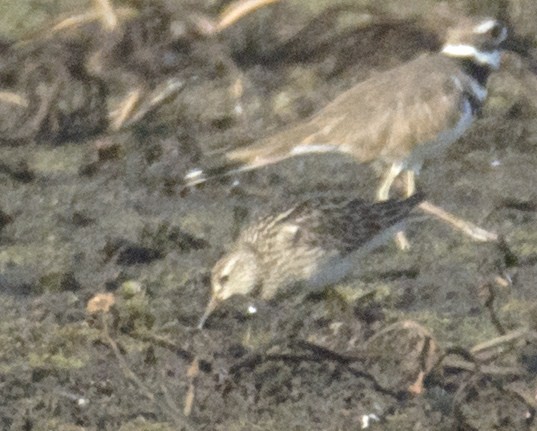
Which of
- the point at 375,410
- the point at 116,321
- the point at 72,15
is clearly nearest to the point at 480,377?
the point at 375,410

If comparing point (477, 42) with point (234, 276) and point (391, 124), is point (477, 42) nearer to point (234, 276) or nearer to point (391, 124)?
point (391, 124)

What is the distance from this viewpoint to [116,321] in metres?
5.53

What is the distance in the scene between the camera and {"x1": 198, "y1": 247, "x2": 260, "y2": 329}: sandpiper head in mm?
5887

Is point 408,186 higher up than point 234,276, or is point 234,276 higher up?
point 234,276

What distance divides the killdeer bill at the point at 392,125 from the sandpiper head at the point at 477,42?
0.60ft

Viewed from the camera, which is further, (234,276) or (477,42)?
(477,42)

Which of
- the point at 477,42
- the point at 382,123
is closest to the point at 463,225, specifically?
the point at 382,123

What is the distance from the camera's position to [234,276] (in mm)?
5996

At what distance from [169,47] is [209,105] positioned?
518 mm

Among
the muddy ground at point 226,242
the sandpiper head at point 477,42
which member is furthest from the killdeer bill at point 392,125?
the muddy ground at point 226,242

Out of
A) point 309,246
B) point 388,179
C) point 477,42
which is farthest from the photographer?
point 477,42

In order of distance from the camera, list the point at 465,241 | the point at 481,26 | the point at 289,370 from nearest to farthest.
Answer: the point at 289,370 < the point at 465,241 < the point at 481,26

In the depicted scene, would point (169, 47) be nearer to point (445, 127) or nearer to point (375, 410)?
point (445, 127)

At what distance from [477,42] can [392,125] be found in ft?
2.94
